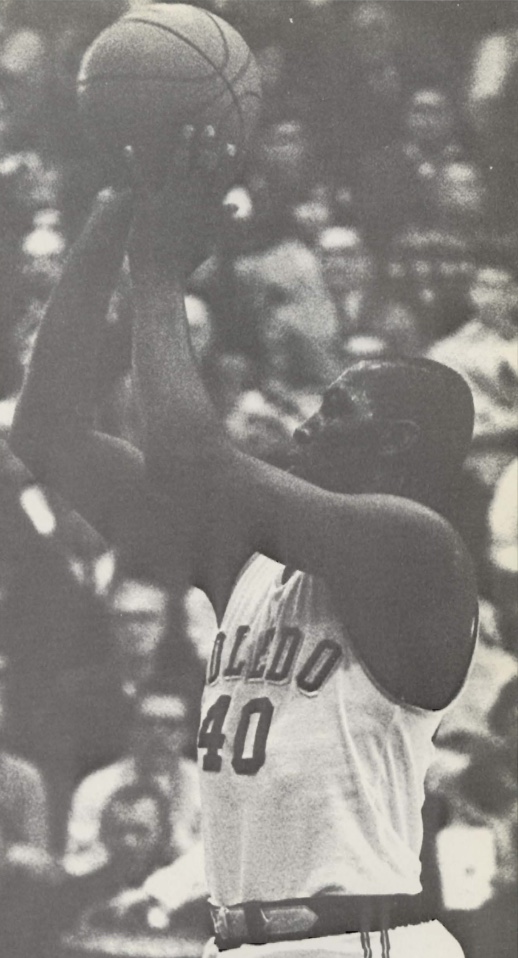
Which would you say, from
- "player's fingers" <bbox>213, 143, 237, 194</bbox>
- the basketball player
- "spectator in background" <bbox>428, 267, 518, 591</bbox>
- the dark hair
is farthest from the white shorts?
"player's fingers" <bbox>213, 143, 237, 194</bbox>

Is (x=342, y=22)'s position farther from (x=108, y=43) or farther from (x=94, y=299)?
(x=94, y=299)

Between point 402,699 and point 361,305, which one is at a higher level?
point 361,305

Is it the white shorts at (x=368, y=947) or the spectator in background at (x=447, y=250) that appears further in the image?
the spectator in background at (x=447, y=250)

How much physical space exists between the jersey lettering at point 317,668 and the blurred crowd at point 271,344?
6.2 inches

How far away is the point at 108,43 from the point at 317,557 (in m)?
0.81

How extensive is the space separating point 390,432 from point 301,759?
0.49 meters

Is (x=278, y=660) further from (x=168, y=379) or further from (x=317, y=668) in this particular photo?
(x=168, y=379)

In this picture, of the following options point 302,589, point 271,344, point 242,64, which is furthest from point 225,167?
point 302,589

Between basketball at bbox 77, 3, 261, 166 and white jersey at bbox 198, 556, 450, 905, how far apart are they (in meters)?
0.65

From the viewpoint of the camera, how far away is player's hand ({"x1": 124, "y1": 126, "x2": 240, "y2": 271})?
1480mm

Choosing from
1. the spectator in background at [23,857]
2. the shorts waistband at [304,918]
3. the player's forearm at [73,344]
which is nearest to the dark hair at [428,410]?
the player's forearm at [73,344]

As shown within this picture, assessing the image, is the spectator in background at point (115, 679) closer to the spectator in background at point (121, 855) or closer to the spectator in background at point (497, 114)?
the spectator in background at point (121, 855)

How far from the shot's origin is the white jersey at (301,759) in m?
1.38

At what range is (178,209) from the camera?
4.88 feet
